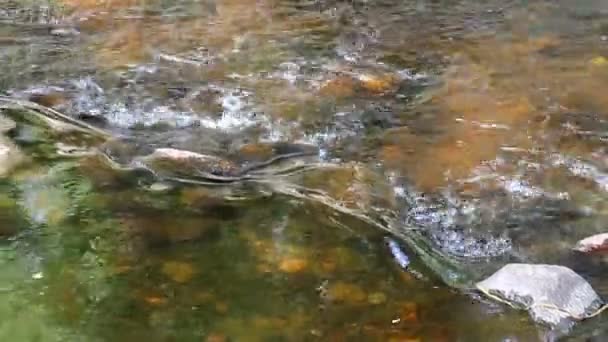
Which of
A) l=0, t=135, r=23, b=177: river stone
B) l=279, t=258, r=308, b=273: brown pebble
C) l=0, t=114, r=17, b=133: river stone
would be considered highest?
l=0, t=114, r=17, b=133: river stone

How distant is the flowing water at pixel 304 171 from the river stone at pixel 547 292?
0.05 m

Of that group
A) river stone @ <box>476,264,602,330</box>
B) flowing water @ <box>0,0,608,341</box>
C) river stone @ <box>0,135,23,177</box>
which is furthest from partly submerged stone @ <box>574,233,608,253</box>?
river stone @ <box>0,135,23,177</box>

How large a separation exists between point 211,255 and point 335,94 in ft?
5.43

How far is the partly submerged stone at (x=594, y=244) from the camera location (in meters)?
2.82

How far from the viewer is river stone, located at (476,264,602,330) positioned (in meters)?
2.46

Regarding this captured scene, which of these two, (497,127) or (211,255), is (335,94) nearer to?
(497,127)

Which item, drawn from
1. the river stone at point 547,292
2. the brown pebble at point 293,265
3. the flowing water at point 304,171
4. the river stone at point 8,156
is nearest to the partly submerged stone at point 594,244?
the flowing water at point 304,171

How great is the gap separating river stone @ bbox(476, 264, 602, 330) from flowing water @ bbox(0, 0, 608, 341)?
51mm

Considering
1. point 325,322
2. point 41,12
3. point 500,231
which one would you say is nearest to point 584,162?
point 500,231

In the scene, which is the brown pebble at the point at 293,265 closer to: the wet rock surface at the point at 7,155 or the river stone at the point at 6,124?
the wet rock surface at the point at 7,155

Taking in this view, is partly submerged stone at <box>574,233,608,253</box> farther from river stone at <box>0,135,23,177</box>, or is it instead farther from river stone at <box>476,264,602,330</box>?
river stone at <box>0,135,23,177</box>

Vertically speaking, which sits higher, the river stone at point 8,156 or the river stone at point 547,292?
the river stone at point 8,156

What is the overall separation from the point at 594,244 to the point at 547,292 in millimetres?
458

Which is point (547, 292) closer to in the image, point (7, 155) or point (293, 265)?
point (293, 265)
